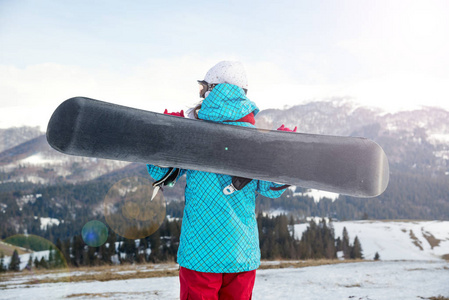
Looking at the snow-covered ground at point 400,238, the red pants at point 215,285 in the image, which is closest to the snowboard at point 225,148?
the red pants at point 215,285

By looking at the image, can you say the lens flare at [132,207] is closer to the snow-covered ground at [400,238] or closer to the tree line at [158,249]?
the snow-covered ground at [400,238]

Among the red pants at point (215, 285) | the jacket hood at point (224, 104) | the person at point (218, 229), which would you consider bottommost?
the red pants at point (215, 285)

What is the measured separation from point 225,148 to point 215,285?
2.95 ft

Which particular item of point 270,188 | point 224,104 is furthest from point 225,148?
point 270,188

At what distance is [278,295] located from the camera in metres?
8.30

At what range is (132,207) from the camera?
536ft

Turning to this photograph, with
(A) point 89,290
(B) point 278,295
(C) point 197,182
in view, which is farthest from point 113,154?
(A) point 89,290

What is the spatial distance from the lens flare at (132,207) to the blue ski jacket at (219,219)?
118394 mm

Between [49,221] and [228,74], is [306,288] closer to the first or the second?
[228,74]

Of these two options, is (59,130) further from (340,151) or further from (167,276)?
(167,276)

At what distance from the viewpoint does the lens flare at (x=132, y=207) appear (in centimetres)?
13125

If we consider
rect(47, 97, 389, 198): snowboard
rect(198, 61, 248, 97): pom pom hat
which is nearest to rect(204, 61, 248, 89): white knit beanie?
rect(198, 61, 248, 97): pom pom hat

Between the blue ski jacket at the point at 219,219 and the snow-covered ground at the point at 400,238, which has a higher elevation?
the blue ski jacket at the point at 219,219

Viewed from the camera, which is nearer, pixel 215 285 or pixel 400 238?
pixel 215 285
